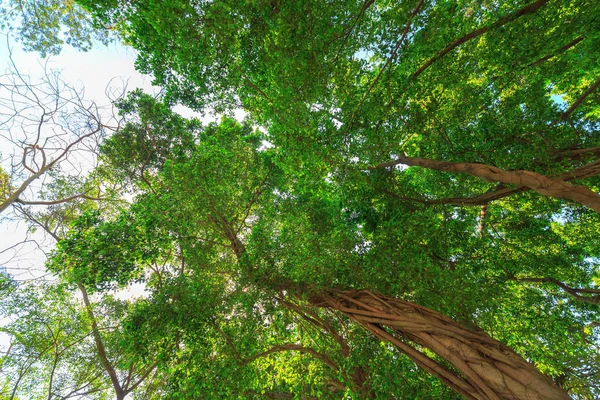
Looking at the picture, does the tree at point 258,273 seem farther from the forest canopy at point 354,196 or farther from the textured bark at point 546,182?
the textured bark at point 546,182

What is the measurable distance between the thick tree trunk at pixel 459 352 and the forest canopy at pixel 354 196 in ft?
0.07

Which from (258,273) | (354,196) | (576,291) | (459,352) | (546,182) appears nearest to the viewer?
(459,352)

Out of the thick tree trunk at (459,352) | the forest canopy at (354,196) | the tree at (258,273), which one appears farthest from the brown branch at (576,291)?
the thick tree trunk at (459,352)

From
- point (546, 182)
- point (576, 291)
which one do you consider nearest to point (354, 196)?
point (546, 182)

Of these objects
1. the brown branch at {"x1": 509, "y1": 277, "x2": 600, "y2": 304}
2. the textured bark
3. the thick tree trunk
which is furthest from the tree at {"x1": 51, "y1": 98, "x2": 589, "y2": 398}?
the textured bark

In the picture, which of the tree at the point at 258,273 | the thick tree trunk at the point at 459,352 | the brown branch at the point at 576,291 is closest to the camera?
the thick tree trunk at the point at 459,352

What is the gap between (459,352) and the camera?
8.98ft

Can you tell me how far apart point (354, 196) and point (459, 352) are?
3.20 meters

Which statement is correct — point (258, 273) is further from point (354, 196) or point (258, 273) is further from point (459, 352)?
point (459, 352)

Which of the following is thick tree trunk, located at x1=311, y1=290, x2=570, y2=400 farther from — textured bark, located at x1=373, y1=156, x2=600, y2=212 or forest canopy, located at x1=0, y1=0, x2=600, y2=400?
textured bark, located at x1=373, y1=156, x2=600, y2=212

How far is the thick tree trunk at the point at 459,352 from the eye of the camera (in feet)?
7.57

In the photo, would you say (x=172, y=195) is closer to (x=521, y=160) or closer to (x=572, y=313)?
(x=521, y=160)

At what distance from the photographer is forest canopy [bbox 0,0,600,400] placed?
3377 mm

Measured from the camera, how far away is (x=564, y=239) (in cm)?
638
